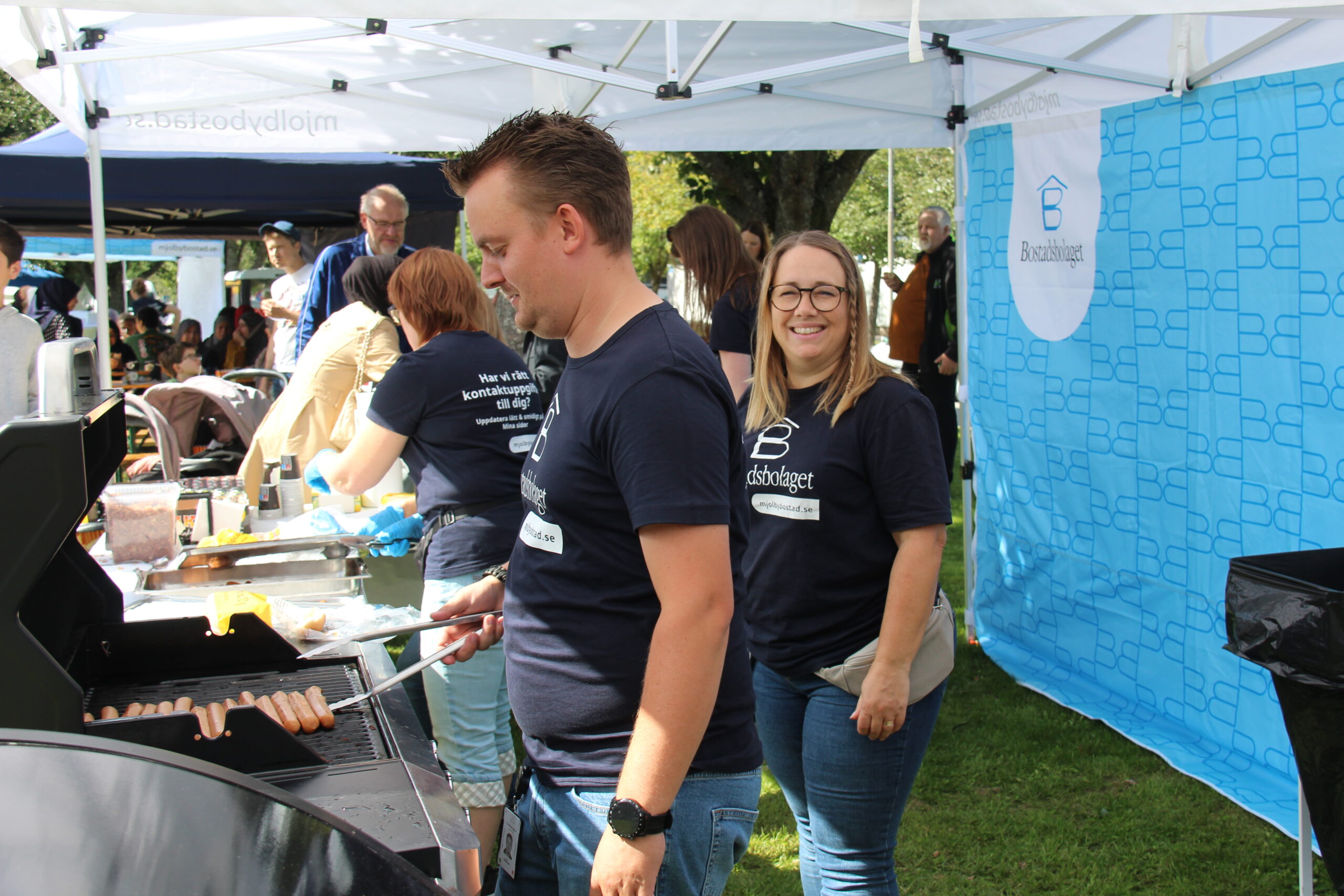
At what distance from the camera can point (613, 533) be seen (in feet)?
4.42

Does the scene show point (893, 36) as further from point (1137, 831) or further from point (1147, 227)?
point (1137, 831)

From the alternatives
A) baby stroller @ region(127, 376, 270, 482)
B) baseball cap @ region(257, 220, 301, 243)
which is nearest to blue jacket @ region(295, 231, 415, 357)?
baby stroller @ region(127, 376, 270, 482)

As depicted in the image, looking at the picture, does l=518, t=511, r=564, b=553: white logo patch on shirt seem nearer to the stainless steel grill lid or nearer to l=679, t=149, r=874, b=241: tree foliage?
the stainless steel grill lid

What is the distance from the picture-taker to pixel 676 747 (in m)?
1.26

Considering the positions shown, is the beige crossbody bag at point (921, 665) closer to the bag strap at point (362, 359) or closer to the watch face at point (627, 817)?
the watch face at point (627, 817)

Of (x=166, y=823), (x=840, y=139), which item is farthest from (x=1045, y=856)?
(x=840, y=139)

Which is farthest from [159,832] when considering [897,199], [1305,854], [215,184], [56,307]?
[897,199]

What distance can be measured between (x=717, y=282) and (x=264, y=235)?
4153mm

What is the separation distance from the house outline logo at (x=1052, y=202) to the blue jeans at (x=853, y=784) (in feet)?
8.83


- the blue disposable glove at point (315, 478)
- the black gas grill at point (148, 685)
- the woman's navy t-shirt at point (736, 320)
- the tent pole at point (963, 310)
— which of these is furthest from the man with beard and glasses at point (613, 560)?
the tent pole at point (963, 310)

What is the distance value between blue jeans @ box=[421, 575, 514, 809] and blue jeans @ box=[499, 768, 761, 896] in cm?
133

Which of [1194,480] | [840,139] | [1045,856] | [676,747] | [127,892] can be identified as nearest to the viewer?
[127,892]

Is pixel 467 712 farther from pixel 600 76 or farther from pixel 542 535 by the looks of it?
pixel 600 76

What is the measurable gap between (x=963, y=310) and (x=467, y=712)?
10.5 ft
